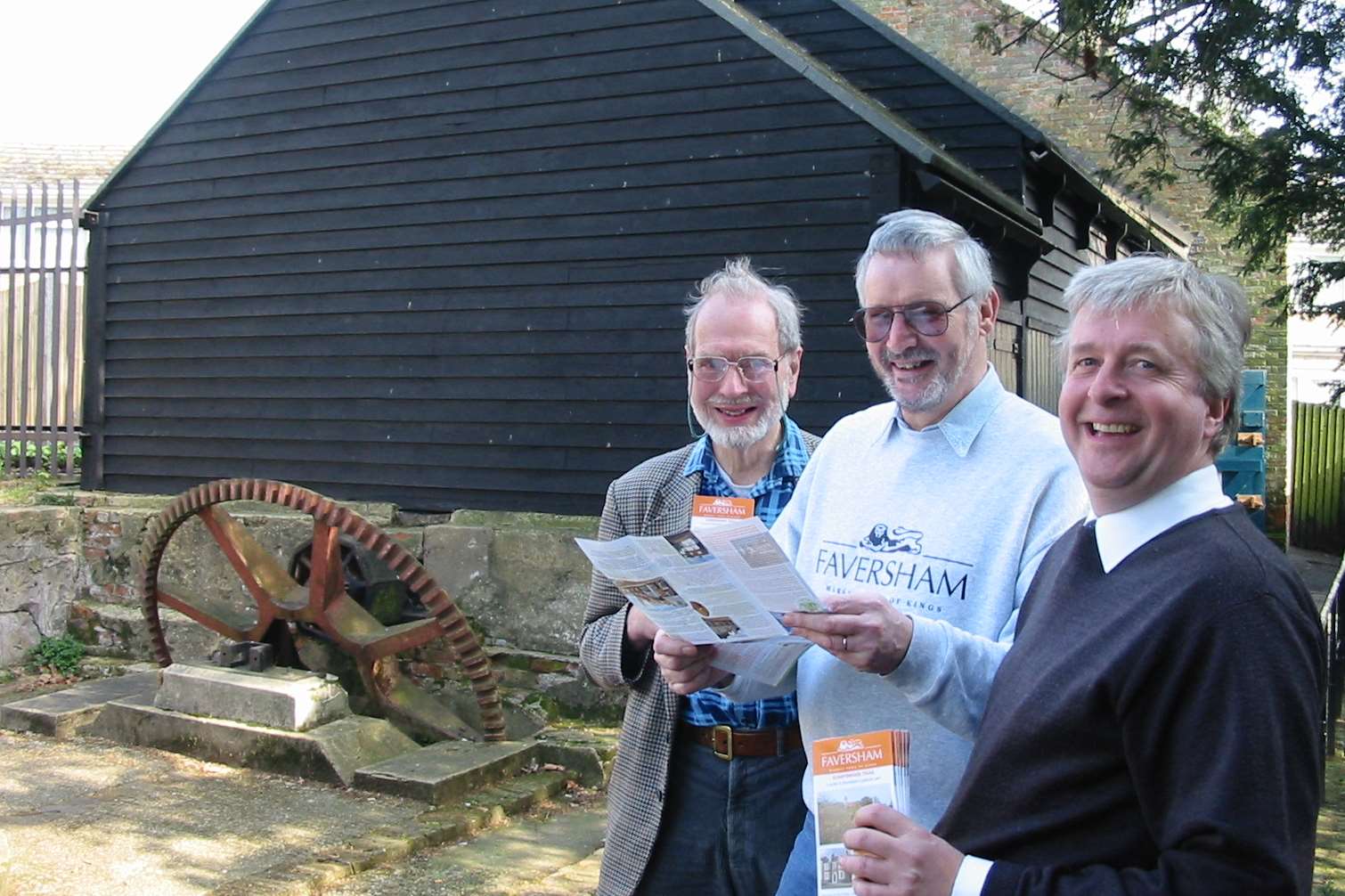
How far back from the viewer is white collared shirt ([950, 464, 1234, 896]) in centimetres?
156

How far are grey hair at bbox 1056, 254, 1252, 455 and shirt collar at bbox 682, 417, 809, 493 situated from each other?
1.28 m

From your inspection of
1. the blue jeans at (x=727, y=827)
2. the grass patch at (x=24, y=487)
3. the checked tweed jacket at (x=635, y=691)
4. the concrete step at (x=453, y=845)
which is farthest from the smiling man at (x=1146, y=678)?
the grass patch at (x=24, y=487)

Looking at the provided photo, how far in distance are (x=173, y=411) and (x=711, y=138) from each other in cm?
559

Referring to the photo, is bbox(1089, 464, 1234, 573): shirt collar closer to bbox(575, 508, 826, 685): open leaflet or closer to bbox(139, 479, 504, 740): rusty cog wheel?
bbox(575, 508, 826, 685): open leaflet

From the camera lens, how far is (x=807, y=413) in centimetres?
790

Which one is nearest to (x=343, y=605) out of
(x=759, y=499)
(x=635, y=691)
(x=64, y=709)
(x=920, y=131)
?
(x=64, y=709)

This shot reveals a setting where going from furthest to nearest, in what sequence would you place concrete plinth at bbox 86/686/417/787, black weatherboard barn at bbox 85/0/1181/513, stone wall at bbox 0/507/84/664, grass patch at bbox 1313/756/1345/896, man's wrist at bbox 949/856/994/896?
1. stone wall at bbox 0/507/84/664
2. black weatherboard barn at bbox 85/0/1181/513
3. concrete plinth at bbox 86/686/417/787
4. grass patch at bbox 1313/756/1345/896
5. man's wrist at bbox 949/856/994/896

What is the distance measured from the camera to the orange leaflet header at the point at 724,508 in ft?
8.78

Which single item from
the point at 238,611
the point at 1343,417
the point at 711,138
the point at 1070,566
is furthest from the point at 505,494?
the point at 1343,417

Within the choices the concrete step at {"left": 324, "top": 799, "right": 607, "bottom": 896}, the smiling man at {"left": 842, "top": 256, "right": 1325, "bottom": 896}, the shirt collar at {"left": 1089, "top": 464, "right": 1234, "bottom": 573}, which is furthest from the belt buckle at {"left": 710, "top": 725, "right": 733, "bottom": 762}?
the concrete step at {"left": 324, "top": 799, "right": 607, "bottom": 896}

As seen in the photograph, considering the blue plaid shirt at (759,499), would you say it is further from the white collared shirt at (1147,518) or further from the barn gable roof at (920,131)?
the barn gable roof at (920,131)

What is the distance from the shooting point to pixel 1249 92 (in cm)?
912

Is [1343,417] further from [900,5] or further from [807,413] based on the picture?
[807,413]

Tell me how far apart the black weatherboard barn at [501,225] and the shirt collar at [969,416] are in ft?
17.5
